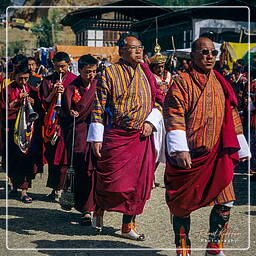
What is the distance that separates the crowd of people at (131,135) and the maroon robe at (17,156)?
14 millimetres

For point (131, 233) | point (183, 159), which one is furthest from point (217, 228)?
point (131, 233)

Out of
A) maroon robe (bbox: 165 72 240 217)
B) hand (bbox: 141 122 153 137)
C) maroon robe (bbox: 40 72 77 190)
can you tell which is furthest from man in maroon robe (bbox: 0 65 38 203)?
maroon robe (bbox: 165 72 240 217)

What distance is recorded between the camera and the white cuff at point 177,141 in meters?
4.32

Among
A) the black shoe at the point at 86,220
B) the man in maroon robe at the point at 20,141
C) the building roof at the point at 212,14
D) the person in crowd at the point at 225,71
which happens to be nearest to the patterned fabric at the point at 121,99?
the black shoe at the point at 86,220

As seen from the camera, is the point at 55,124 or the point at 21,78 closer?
the point at 21,78

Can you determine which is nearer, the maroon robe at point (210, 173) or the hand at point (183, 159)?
the hand at point (183, 159)

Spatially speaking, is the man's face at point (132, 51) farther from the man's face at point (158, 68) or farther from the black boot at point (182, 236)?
the man's face at point (158, 68)

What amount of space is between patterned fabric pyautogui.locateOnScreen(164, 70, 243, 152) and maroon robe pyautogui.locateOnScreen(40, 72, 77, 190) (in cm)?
258

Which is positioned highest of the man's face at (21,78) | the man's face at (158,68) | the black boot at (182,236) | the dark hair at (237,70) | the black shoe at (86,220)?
the dark hair at (237,70)

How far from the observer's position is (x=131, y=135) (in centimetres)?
539

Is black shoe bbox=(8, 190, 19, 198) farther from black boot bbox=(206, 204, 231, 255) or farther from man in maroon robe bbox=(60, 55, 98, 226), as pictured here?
black boot bbox=(206, 204, 231, 255)

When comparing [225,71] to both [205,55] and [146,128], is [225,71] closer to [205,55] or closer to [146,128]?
[146,128]

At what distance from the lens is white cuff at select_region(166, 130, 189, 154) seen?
432 centimetres

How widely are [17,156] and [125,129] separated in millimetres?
2712
